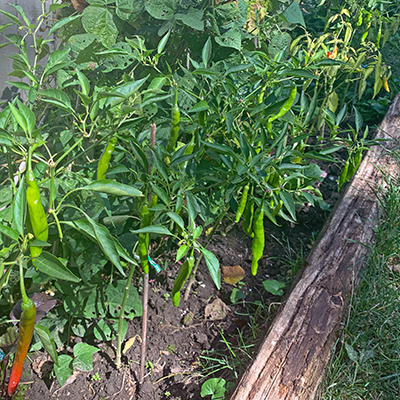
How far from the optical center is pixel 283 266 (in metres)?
2.21

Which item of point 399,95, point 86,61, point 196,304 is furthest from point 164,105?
point 399,95

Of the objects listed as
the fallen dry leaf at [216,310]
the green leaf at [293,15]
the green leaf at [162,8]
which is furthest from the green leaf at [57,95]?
the green leaf at [293,15]

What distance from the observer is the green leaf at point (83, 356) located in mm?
1484

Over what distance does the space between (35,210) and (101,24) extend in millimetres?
1031

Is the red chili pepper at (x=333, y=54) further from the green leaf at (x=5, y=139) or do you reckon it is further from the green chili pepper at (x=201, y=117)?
the green leaf at (x=5, y=139)

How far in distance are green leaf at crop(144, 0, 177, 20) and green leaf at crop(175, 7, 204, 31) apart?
0.19 ft

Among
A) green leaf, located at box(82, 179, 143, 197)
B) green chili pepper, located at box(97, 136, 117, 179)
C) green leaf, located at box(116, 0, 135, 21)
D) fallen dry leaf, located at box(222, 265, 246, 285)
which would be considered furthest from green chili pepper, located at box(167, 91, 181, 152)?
fallen dry leaf, located at box(222, 265, 246, 285)

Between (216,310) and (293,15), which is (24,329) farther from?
(293,15)

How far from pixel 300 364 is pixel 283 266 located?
78cm

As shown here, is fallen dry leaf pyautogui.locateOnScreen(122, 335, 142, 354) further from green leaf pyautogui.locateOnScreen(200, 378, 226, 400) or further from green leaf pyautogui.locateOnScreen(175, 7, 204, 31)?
green leaf pyautogui.locateOnScreen(175, 7, 204, 31)

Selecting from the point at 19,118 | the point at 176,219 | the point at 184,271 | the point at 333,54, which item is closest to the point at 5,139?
the point at 19,118

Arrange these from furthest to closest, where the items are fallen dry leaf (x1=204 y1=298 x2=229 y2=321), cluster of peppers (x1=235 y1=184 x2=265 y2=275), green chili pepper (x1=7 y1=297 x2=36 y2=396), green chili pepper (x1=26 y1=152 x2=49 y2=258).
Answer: fallen dry leaf (x1=204 y1=298 x2=229 y2=321) < cluster of peppers (x1=235 y1=184 x2=265 y2=275) < green chili pepper (x1=7 y1=297 x2=36 y2=396) < green chili pepper (x1=26 y1=152 x2=49 y2=258)

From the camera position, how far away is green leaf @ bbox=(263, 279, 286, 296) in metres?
1.98

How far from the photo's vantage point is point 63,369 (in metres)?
1.47
